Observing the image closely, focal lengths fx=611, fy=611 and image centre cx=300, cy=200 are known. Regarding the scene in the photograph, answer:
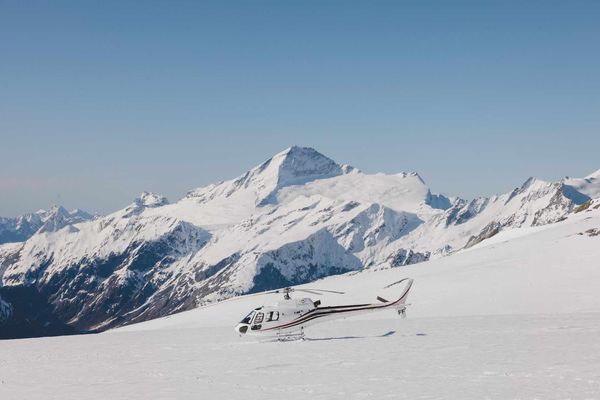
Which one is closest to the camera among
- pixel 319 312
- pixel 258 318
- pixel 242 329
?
pixel 242 329

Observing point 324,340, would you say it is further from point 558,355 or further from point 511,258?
point 511,258

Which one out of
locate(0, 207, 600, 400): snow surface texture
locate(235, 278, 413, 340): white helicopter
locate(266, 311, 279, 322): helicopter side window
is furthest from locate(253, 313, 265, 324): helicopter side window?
locate(0, 207, 600, 400): snow surface texture

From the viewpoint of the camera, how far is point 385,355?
104 feet

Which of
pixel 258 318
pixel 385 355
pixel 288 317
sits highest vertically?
pixel 258 318

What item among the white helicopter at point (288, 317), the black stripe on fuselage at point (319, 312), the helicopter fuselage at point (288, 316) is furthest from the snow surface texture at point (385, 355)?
the black stripe on fuselage at point (319, 312)

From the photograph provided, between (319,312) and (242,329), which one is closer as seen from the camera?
(242,329)

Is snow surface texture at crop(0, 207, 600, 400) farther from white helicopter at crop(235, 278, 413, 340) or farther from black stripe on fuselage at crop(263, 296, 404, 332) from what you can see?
black stripe on fuselage at crop(263, 296, 404, 332)

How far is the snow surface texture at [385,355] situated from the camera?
24.3 meters

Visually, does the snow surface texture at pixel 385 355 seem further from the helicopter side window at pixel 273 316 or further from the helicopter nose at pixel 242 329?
the helicopter side window at pixel 273 316

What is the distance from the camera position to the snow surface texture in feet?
79.7

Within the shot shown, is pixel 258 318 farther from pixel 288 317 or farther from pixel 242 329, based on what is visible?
pixel 288 317

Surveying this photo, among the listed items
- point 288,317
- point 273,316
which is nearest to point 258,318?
point 273,316

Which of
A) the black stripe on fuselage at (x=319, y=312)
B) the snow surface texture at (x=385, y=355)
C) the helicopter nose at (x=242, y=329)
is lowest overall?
the snow surface texture at (x=385, y=355)

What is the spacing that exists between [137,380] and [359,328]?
69.8ft
